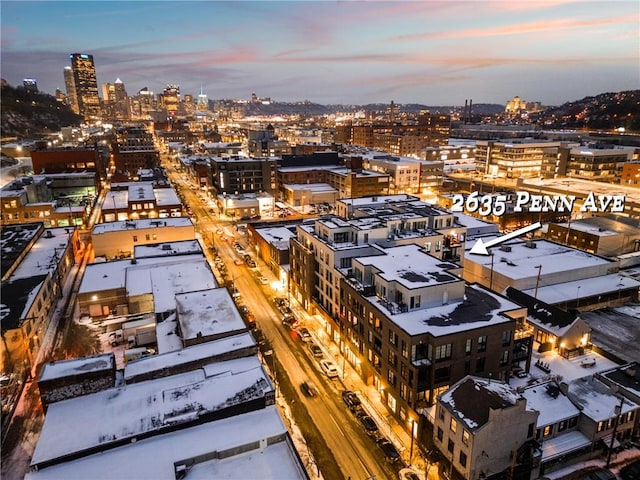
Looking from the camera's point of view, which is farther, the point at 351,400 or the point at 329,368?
the point at 329,368

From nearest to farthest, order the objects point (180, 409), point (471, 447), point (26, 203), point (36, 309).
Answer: point (471, 447)
point (180, 409)
point (36, 309)
point (26, 203)

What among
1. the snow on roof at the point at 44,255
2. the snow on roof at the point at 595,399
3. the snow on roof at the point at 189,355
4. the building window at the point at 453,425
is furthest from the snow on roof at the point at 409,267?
the snow on roof at the point at 44,255

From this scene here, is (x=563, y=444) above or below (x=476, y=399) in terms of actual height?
below

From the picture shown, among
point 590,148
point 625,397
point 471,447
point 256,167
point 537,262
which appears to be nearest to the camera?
point 471,447

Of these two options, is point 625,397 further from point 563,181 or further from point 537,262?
point 563,181

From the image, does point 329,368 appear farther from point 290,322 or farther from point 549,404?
point 549,404

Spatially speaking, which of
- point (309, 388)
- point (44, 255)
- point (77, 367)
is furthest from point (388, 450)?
point (44, 255)

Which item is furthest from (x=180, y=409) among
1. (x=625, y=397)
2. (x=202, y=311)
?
(x=625, y=397)
